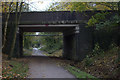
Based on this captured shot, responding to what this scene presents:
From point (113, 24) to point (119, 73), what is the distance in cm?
291

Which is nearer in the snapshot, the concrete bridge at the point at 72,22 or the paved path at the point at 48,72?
the paved path at the point at 48,72

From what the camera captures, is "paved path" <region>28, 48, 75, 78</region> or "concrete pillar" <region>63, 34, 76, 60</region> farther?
"concrete pillar" <region>63, 34, 76, 60</region>

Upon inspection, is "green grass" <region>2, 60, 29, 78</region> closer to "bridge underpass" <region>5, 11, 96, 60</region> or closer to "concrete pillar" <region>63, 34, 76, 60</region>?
"bridge underpass" <region>5, 11, 96, 60</region>

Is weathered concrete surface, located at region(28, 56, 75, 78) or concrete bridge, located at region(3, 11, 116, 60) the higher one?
concrete bridge, located at region(3, 11, 116, 60)

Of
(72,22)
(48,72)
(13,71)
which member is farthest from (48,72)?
(72,22)

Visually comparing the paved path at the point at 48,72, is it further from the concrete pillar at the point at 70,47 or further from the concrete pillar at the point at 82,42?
the concrete pillar at the point at 70,47

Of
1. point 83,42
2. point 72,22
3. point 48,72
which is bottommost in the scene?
point 48,72

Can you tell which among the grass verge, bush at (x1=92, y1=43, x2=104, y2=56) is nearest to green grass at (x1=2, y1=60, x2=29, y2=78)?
the grass verge

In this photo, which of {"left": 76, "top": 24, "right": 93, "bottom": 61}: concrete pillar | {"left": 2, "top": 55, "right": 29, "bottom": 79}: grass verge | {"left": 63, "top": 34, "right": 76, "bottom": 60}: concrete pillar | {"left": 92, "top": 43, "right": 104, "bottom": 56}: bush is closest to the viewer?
{"left": 2, "top": 55, "right": 29, "bottom": 79}: grass verge

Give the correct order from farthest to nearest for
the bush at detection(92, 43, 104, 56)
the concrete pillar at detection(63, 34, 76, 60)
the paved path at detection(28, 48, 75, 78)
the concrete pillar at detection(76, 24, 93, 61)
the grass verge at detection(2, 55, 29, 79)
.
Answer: the concrete pillar at detection(63, 34, 76, 60) < the concrete pillar at detection(76, 24, 93, 61) < the bush at detection(92, 43, 104, 56) < the paved path at detection(28, 48, 75, 78) < the grass verge at detection(2, 55, 29, 79)

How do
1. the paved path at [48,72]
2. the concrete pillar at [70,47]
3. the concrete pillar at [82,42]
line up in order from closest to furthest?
the paved path at [48,72]
the concrete pillar at [82,42]
the concrete pillar at [70,47]

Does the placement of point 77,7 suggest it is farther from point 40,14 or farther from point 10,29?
point 10,29

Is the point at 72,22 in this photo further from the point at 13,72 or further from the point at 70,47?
the point at 13,72

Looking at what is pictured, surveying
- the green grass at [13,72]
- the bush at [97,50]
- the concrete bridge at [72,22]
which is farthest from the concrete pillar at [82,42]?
the green grass at [13,72]
